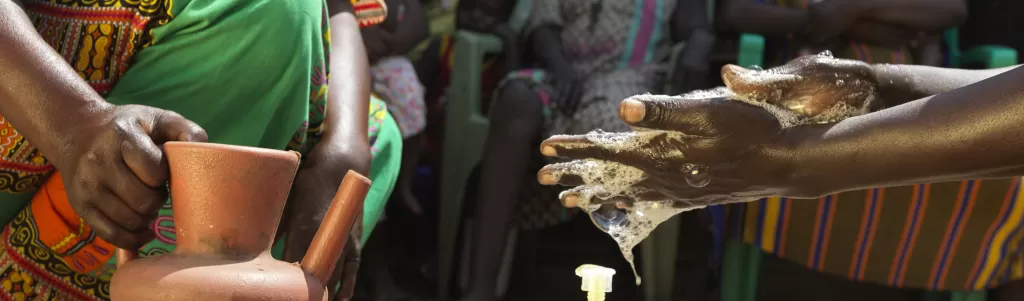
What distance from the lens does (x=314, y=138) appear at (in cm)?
158

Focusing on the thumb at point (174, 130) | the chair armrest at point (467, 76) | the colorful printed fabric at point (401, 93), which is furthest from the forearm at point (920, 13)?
the thumb at point (174, 130)

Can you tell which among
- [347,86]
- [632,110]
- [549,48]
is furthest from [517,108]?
[632,110]

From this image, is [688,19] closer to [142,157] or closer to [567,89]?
[567,89]

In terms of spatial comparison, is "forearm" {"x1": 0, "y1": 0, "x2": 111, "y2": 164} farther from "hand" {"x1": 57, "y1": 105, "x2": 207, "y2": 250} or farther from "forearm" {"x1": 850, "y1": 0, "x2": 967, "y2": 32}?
"forearm" {"x1": 850, "y1": 0, "x2": 967, "y2": 32}

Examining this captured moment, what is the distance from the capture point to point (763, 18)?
3.14 m

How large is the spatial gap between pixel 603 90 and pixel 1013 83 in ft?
6.56

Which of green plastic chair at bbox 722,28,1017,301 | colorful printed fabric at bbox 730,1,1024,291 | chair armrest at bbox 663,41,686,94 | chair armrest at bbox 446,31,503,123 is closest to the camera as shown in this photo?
colorful printed fabric at bbox 730,1,1024,291

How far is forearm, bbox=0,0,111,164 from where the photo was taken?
1.12 metres

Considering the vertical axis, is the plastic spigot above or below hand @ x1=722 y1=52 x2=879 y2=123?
below

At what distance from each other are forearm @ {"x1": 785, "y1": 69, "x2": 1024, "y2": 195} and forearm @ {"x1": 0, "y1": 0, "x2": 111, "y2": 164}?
0.86 metres

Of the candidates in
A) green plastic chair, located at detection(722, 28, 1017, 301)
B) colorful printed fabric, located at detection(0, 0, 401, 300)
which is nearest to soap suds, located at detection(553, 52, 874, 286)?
colorful printed fabric, located at detection(0, 0, 401, 300)

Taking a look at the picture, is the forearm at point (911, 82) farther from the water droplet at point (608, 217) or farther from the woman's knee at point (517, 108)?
the woman's knee at point (517, 108)

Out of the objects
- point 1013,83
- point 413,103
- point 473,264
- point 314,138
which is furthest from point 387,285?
point 1013,83

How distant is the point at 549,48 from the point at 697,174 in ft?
6.89
